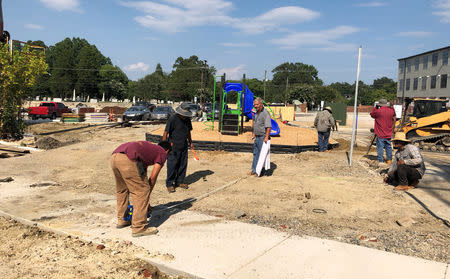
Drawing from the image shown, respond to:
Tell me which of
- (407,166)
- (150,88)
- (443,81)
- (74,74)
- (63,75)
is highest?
(74,74)

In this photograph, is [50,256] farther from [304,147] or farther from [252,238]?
[304,147]

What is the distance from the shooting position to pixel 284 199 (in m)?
6.57

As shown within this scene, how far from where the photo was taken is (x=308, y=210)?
5.91 m

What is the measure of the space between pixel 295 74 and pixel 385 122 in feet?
447

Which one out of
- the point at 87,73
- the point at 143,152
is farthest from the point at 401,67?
the point at 143,152

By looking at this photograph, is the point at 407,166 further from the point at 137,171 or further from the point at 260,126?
the point at 137,171

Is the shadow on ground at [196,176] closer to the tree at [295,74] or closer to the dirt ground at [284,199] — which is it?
the dirt ground at [284,199]

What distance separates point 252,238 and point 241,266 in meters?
0.81

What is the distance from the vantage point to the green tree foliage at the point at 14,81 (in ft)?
51.3

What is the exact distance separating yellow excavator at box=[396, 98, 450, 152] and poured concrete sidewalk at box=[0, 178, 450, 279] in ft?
45.5

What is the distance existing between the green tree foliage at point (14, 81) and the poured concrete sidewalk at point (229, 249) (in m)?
12.1

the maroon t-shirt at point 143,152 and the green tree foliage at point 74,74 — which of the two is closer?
the maroon t-shirt at point 143,152

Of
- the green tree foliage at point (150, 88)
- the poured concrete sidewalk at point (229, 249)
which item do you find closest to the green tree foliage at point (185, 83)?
the green tree foliage at point (150, 88)

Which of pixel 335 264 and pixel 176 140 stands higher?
pixel 176 140
